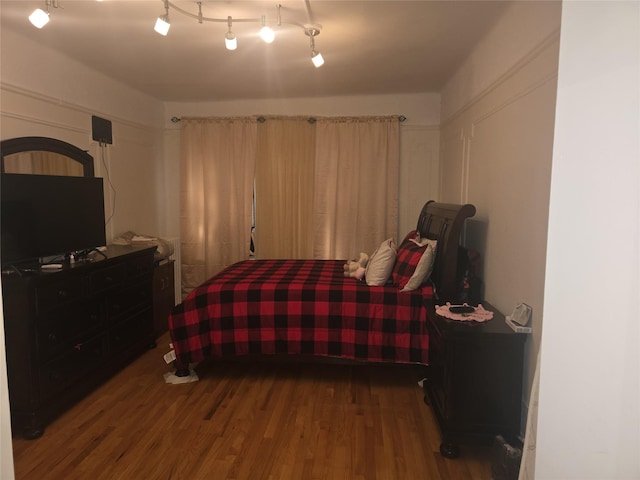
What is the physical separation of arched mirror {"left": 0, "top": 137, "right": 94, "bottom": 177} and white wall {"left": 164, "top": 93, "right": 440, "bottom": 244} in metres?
1.87

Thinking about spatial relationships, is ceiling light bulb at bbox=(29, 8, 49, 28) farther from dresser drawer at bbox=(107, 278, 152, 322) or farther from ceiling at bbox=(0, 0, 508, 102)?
dresser drawer at bbox=(107, 278, 152, 322)

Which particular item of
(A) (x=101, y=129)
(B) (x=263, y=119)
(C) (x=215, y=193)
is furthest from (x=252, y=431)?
(B) (x=263, y=119)

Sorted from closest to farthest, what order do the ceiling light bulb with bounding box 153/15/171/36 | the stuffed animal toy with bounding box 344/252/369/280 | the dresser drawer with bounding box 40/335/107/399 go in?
the ceiling light bulb with bounding box 153/15/171/36 < the dresser drawer with bounding box 40/335/107/399 < the stuffed animal toy with bounding box 344/252/369/280

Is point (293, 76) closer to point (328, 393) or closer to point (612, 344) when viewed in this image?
point (328, 393)

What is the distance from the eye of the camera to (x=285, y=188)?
17.1 ft

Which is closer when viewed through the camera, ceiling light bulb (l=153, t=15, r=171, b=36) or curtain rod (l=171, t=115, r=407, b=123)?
ceiling light bulb (l=153, t=15, r=171, b=36)

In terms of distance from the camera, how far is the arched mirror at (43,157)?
2980mm

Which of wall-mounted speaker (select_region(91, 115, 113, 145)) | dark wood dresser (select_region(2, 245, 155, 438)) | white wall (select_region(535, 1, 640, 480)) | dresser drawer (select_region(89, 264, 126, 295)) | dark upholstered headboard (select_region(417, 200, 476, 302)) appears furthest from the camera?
wall-mounted speaker (select_region(91, 115, 113, 145))

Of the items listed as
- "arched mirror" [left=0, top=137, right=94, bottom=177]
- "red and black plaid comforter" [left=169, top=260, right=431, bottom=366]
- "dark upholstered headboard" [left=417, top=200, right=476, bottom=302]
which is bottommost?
"red and black plaid comforter" [left=169, top=260, right=431, bottom=366]

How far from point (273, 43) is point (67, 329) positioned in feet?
8.12

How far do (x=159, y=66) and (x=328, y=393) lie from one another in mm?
3120

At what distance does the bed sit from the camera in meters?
2.99

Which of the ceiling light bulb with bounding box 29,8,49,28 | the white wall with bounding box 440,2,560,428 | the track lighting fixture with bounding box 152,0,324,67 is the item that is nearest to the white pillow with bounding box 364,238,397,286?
the white wall with bounding box 440,2,560,428

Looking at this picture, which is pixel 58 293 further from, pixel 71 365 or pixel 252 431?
pixel 252 431
